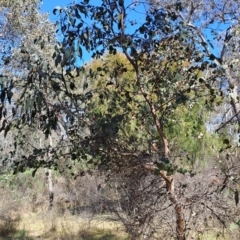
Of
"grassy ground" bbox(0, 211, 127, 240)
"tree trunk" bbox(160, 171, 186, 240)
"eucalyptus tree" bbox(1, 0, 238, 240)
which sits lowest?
"grassy ground" bbox(0, 211, 127, 240)

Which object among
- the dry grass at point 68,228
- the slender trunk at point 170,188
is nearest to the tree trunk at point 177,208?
the slender trunk at point 170,188

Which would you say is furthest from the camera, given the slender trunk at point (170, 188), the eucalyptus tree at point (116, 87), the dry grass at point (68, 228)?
the dry grass at point (68, 228)

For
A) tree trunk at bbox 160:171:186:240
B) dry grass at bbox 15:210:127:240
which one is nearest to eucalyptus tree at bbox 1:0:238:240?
tree trunk at bbox 160:171:186:240

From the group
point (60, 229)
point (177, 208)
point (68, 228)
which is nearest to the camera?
point (177, 208)

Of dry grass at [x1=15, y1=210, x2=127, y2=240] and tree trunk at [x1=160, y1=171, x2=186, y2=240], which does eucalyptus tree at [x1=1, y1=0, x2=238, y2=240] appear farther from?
dry grass at [x1=15, y1=210, x2=127, y2=240]

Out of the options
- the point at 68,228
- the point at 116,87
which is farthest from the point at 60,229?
the point at 116,87

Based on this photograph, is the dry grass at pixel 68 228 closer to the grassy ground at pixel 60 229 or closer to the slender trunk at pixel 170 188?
the grassy ground at pixel 60 229

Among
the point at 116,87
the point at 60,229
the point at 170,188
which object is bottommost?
the point at 60,229

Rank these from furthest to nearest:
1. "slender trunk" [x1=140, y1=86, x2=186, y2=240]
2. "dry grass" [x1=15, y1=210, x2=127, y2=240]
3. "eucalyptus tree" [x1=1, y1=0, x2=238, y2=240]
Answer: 1. "dry grass" [x1=15, y1=210, x2=127, y2=240]
2. "slender trunk" [x1=140, y1=86, x2=186, y2=240]
3. "eucalyptus tree" [x1=1, y1=0, x2=238, y2=240]

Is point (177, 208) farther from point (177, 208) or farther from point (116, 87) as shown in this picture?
point (116, 87)

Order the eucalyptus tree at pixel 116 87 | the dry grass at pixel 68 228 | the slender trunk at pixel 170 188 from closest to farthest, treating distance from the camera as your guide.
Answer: the eucalyptus tree at pixel 116 87 → the slender trunk at pixel 170 188 → the dry grass at pixel 68 228

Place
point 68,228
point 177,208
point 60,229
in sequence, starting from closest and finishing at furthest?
point 177,208, point 68,228, point 60,229

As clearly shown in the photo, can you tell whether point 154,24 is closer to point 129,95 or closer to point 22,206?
point 129,95

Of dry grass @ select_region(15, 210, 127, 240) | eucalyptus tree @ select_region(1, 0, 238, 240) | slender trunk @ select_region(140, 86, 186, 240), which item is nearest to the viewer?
eucalyptus tree @ select_region(1, 0, 238, 240)
